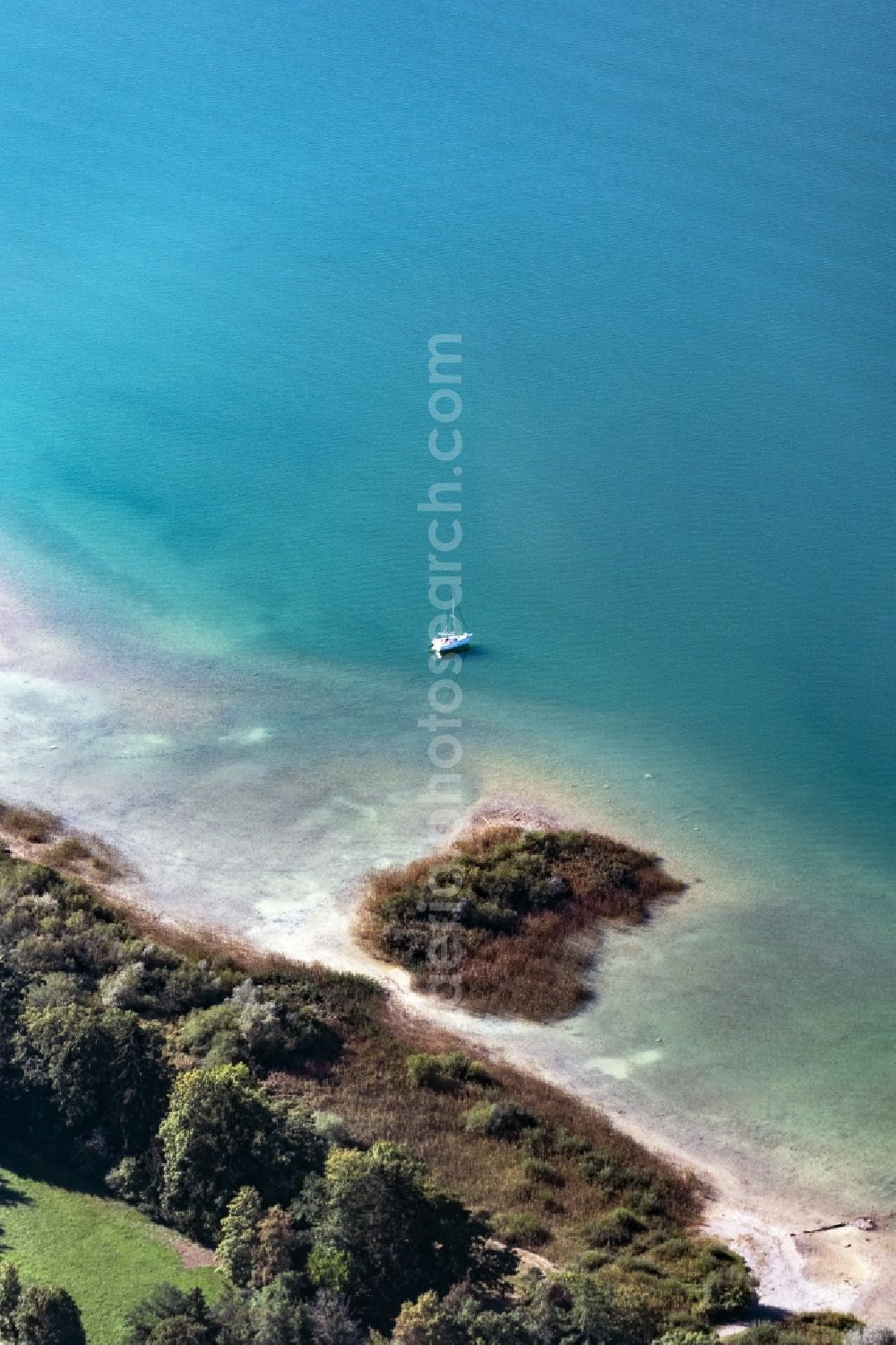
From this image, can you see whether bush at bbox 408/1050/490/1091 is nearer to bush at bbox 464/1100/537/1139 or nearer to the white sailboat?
bush at bbox 464/1100/537/1139

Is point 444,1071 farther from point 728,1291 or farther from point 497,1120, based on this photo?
point 728,1291

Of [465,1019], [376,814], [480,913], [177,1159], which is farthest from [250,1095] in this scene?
[376,814]

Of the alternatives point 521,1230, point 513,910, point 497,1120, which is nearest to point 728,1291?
point 521,1230

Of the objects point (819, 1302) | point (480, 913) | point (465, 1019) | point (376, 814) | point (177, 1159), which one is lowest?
point (819, 1302)

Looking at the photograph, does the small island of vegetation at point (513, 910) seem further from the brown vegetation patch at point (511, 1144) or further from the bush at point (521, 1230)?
the bush at point (521, 1230)

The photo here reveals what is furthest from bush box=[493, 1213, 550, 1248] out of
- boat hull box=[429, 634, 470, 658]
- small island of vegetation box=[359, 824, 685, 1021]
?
boat hull box=[429, 634, 470, 658]

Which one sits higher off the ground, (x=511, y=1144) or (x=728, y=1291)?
(x=511, y=1144)

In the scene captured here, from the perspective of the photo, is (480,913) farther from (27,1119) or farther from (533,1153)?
(27,1119)
